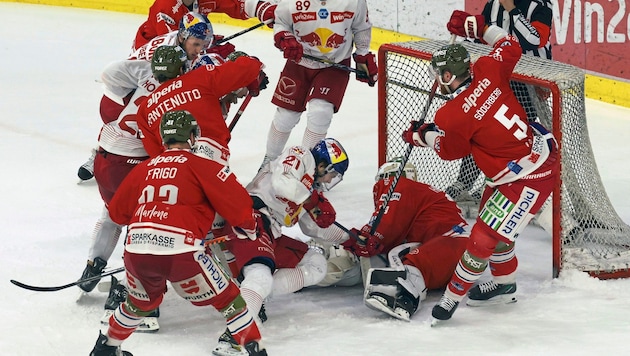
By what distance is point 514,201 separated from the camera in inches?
154

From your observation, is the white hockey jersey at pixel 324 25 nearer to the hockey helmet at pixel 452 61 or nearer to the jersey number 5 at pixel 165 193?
the hockey helmet at pixel 452 61

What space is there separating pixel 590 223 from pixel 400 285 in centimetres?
87

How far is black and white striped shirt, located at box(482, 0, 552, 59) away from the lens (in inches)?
193

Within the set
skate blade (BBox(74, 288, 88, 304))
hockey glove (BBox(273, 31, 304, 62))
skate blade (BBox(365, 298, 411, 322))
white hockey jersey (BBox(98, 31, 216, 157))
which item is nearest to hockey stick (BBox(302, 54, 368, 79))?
hockey glove (BBox(273, 31, 304, 62))

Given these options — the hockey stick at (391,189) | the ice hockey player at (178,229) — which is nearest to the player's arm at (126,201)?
the ice hockey player at (178,229)

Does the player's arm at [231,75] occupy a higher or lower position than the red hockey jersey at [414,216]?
higher

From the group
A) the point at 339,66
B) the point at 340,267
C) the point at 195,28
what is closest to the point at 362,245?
the point at 340,267

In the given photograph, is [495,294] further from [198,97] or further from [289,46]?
[289,46]

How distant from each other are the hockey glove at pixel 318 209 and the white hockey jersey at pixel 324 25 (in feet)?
3.85

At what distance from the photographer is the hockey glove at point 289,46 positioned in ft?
16.4

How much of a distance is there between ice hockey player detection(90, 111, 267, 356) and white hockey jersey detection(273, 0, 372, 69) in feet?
5.54

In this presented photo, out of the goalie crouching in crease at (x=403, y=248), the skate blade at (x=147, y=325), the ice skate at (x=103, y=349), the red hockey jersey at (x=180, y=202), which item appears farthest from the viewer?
the goalie crouching in crease at (x=403, y=248)

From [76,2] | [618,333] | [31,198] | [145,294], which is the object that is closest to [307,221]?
[145,294]

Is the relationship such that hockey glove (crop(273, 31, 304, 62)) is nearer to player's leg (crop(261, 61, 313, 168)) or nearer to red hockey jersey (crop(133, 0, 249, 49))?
player's leg (crop(261, 61, 313, 168))
